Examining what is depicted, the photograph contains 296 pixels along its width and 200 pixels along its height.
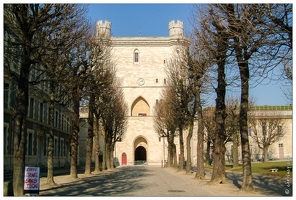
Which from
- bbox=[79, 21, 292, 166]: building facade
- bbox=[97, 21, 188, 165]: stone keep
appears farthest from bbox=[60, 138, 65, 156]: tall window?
bbox=[97, 21, 188, 165]: stone keep

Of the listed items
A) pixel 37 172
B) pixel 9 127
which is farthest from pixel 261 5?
pixel 9 127

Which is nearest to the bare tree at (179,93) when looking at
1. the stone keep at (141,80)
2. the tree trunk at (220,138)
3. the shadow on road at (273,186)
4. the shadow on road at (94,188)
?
the tree trunk at (220,138)

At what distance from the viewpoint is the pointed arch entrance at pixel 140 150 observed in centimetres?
7500

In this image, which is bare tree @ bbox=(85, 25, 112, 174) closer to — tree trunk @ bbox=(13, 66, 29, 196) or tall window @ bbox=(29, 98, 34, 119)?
tall window @ bbox=(29, 98, 34, 119)

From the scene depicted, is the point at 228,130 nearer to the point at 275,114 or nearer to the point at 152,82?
the point at 275,114

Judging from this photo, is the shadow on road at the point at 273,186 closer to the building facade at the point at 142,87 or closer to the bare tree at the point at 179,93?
the bare tree at the point at 179,93

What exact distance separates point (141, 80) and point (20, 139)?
62877mm

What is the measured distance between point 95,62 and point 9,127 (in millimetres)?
8099

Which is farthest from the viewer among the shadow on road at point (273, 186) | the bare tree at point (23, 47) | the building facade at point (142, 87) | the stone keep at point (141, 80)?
the stone keep at point (141, 80)

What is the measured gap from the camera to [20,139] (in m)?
13.4

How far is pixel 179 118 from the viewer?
3572 cm

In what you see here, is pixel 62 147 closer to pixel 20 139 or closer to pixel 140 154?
pixel 140 154

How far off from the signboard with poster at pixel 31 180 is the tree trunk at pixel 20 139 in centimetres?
35

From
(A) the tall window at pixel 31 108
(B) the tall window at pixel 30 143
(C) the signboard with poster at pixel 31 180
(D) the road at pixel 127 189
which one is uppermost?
(A) the tall window at pixel 31 108
